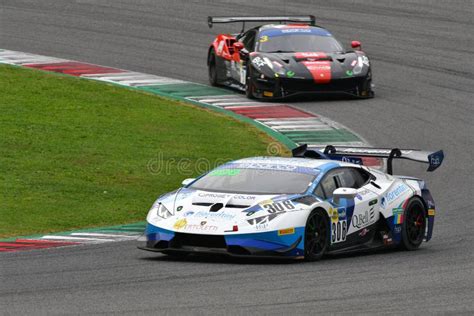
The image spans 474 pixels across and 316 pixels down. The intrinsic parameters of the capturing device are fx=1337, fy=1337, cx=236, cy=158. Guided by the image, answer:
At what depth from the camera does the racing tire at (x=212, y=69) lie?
26859 millimetres

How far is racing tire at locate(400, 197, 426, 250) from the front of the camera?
14680 mm

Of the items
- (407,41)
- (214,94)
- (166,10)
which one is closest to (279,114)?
(214,94)

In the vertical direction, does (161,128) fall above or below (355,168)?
below

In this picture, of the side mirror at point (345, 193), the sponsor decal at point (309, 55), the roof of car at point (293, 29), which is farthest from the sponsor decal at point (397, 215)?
→ the roof of car at point (293, 29)

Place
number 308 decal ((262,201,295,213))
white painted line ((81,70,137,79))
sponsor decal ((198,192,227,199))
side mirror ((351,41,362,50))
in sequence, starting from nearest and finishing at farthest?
number 308 decal ((262,201,295,213)), sponsor decal ((198,192,227,199)), side mirror ((351,41,362,50)), white painted line ((81,70,137,79))

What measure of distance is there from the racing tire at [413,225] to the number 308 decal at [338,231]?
41.0 inches

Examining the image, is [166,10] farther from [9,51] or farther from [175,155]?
[175,155]

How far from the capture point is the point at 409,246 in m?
14.7

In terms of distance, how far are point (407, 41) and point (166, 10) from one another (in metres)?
6.46

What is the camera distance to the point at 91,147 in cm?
2111

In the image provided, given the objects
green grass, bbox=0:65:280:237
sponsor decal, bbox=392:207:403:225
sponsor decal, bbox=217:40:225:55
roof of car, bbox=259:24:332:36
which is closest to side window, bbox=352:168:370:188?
sponsor decal, bbox=392:207:403:225

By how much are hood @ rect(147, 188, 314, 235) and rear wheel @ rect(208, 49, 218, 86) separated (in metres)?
13.4

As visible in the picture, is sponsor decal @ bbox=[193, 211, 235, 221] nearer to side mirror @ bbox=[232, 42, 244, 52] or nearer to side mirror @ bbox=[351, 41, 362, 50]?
side mirror @ bbox=[232, 42, 244, 52]

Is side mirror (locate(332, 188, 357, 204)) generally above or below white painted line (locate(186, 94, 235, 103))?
above
